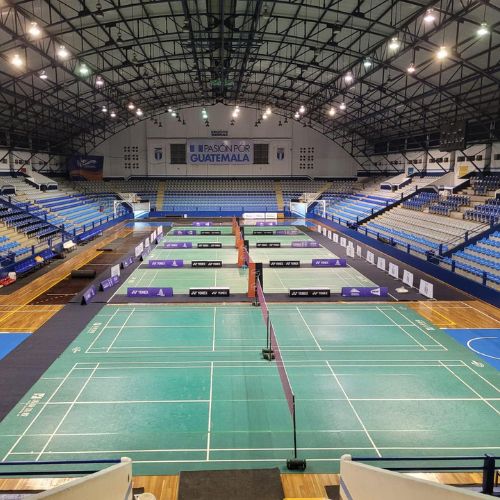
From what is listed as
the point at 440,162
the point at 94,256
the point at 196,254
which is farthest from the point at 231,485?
the point at 440,162

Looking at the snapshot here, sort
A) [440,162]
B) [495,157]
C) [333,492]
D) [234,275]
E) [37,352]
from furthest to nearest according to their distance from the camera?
[440,162]
[495,157]
[234,275]
[37,352]
[333,492]

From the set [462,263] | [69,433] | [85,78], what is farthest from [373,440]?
[85,78]

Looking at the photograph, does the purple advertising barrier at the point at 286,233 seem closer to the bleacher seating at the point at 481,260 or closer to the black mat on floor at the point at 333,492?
the bleacher seating at the point at 481,260

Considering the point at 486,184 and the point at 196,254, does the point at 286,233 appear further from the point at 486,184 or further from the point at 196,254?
the point at 486,184

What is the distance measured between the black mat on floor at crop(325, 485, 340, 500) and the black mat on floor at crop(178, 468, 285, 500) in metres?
0.98

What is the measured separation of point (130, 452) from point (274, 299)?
1199 cm

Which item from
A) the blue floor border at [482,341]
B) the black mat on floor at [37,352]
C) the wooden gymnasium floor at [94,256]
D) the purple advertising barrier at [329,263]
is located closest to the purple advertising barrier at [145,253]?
the wooden gymnasium floor at [94,256]

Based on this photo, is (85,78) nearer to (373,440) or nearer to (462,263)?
(462,263)

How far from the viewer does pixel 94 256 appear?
30.1m

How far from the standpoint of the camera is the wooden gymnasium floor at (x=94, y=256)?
7996mm

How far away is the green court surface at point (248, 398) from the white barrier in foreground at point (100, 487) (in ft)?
10.1

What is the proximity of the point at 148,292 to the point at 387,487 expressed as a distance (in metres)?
16.7

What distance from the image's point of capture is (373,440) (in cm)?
945

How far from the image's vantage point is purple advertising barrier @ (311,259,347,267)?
1078 inches
